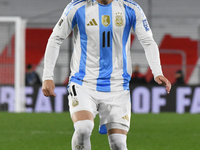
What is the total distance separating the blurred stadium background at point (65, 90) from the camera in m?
6.71

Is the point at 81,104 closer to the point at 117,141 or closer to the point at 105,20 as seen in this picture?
the point at 117,141

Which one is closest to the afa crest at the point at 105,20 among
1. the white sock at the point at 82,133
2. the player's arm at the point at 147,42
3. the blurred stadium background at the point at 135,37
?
the player's arm at the point at 147,42

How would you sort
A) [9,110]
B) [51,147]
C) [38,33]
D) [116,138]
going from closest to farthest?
[116,138] < [51,147] < [9,110] < [38,33]

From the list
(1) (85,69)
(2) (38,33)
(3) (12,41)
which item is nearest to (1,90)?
(3) (12,41)

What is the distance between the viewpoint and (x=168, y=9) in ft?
56.6

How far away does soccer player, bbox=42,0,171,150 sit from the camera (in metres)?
3.36

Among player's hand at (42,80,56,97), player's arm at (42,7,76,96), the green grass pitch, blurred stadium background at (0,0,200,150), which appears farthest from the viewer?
blurred stadium background at (0,0,200,150)

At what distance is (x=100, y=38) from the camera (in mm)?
3422

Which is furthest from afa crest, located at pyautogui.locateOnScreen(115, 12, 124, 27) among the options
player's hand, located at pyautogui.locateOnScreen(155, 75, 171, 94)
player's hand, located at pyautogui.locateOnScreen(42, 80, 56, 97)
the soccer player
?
player's hand, located at pyautogui.locateOnScreen(42, 80, 56, 97)

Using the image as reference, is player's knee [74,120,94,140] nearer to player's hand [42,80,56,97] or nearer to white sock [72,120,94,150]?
white sock [72,120,94,150]

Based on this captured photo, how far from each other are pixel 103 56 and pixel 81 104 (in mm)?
418

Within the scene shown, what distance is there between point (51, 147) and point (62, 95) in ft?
19.4

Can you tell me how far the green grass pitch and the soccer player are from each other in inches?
92.6

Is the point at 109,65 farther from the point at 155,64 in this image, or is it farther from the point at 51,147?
the point at 51,147
